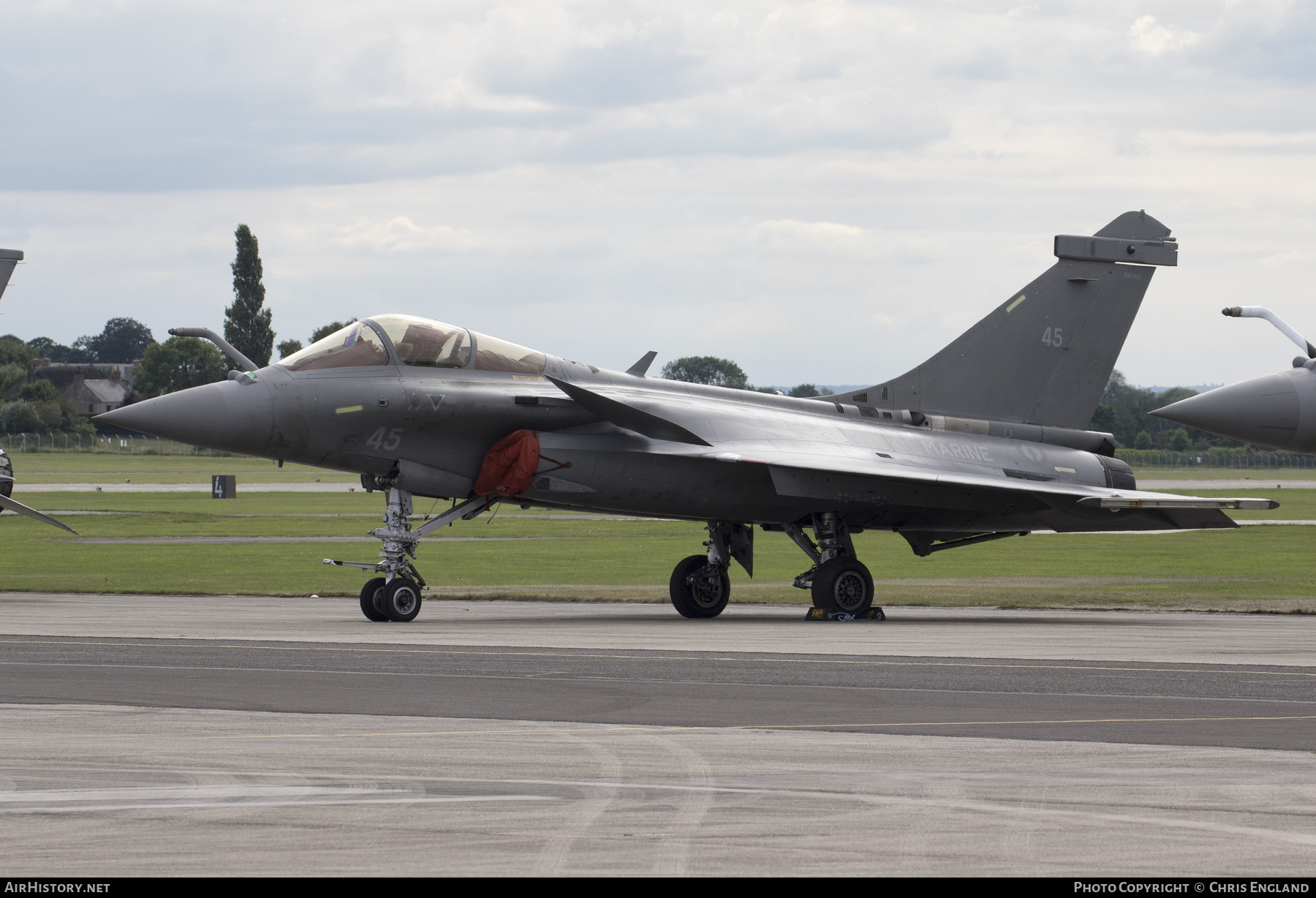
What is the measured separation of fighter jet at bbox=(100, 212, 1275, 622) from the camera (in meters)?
19.1

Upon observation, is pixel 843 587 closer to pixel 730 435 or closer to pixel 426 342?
pixel 730 435

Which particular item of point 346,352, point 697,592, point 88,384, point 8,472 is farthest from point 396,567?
point 88,384

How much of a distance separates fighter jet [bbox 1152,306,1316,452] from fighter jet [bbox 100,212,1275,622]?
704cm

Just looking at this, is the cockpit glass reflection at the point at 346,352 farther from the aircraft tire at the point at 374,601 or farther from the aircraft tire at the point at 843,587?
the aircraft tire at the point at 843,587

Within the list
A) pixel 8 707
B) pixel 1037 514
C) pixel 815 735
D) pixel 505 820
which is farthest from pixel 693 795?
pixel 1037 514

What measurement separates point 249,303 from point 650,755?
119875 mm

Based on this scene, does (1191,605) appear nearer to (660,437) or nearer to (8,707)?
(660,437)

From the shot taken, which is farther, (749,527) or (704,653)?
(749,527)

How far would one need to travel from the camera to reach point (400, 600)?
746 inches

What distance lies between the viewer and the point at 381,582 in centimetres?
1909

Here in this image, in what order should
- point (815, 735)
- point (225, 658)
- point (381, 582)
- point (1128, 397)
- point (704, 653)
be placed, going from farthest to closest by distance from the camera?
point (1128, 397) → point (381, 582) → point (704, 653) → point (225, 658) → point (815, 735)

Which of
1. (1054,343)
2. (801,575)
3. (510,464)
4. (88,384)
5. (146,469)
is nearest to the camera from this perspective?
(510,464)
